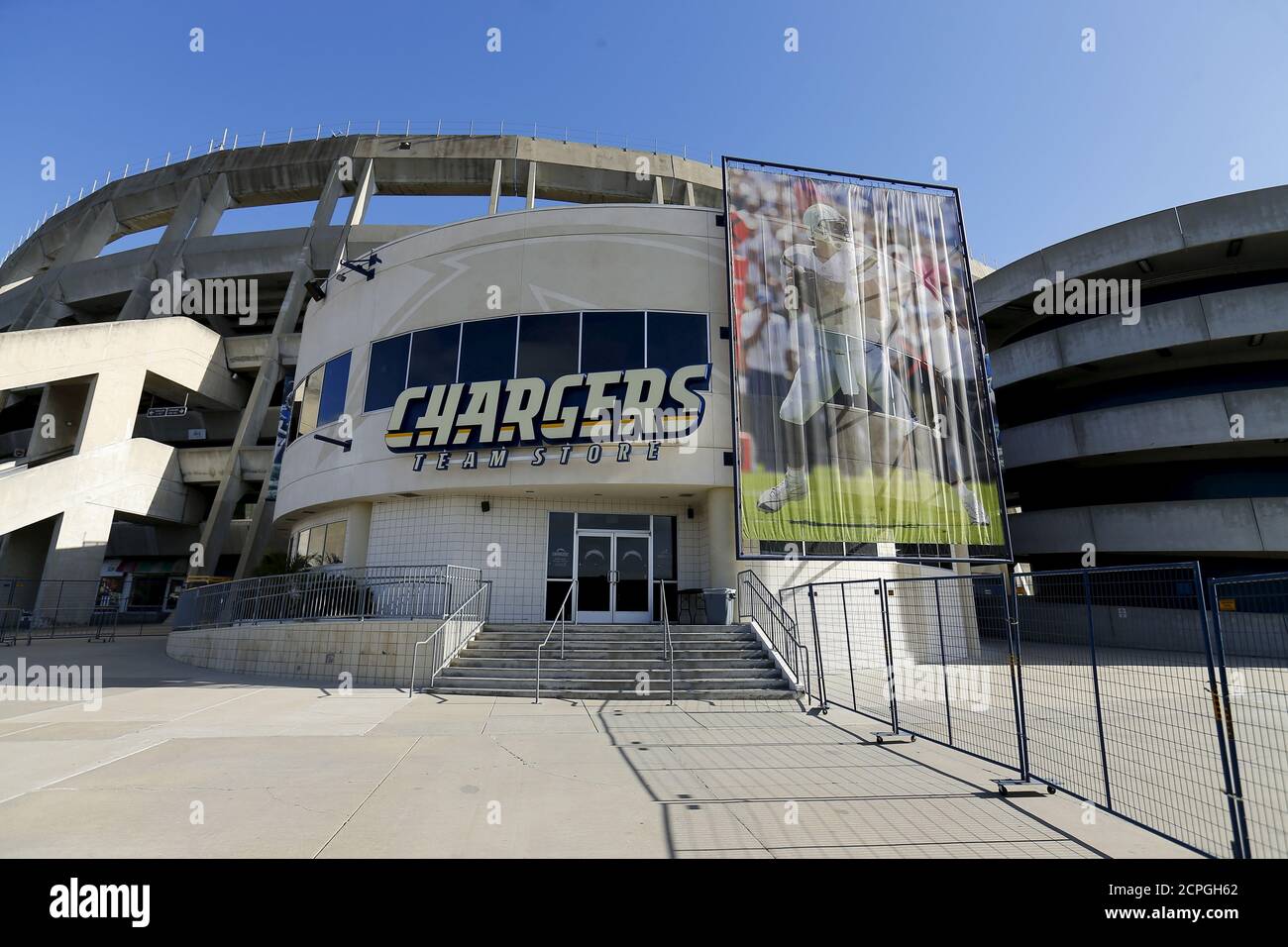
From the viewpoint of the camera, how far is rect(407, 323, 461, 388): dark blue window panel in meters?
16.1

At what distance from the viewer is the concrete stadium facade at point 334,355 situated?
15.7 meters

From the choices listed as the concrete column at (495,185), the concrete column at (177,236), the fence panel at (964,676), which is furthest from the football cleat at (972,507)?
the concrete column at (177,236)

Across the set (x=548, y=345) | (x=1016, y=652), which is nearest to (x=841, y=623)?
(x=1016, y=652)

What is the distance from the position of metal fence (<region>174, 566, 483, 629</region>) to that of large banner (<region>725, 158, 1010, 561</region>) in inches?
258

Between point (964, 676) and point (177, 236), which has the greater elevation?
point (177, 236)

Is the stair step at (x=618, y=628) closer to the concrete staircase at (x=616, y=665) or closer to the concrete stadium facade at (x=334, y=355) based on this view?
the concrete staircase at (x=616, y=665)

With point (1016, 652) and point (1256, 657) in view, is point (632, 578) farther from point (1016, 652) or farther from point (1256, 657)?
point (1256, 657)

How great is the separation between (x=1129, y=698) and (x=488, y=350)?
1412 centimetres

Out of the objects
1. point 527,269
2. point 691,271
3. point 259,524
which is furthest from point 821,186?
point 259,524

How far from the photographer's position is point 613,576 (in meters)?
15.9

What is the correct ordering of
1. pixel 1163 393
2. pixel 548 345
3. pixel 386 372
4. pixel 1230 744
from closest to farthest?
1. pixel 1230 744
2. pixel 548 345
3. pixel 386 372
4. pixel 1163 393

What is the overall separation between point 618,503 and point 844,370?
672 cm

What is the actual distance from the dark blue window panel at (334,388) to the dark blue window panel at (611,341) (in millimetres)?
7289
